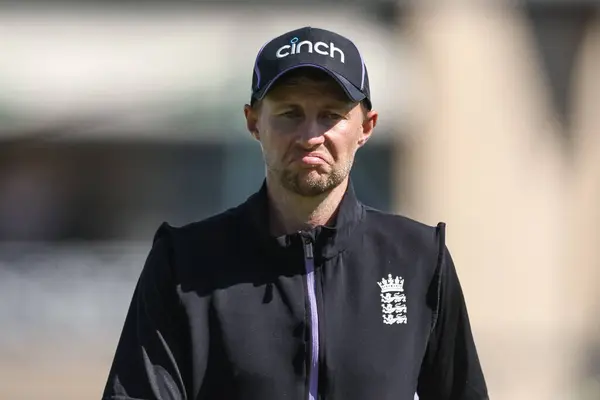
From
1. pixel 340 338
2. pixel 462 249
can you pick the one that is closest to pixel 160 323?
pixel 340 338

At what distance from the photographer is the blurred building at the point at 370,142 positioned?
1145 cm

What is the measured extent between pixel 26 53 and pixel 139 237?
87.0 inches

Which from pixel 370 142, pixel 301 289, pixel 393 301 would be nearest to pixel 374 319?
pixel 393 301

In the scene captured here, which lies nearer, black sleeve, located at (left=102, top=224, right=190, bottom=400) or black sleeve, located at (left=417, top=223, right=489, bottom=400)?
black sleeve, located at (left=102, top=224, right=190, bottom=400)

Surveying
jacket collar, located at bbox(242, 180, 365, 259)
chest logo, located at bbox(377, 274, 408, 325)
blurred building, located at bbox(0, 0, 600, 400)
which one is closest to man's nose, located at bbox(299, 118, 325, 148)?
jacket collar, located at bbox(242, 180, 365, 259)

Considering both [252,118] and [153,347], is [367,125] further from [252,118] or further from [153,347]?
[153,347]

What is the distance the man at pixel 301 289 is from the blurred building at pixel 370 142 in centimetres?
871

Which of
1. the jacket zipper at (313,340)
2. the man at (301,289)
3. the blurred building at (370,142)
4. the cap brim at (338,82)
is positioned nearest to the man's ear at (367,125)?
the man at (301,289)

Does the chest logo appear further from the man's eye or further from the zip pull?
the man's eye

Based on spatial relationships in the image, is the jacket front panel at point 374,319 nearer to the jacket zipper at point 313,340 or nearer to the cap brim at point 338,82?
the jacket zipper at point 313,340

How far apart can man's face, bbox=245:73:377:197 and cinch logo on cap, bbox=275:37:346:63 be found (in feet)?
0.21

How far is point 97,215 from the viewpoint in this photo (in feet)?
39.3

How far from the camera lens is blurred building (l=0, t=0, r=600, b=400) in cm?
1145

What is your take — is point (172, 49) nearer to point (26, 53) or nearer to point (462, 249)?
point (26, 53)
